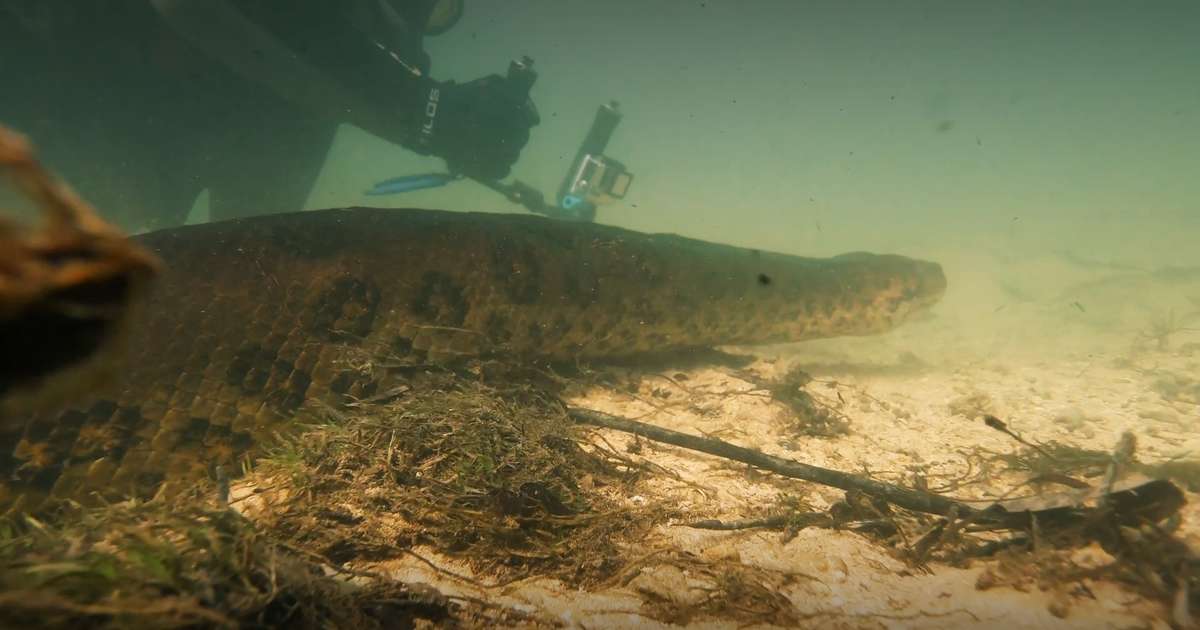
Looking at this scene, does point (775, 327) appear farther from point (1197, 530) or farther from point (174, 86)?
point (174, 86)

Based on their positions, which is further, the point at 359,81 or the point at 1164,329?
the point at 359,81

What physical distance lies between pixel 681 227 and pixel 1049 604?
104 feet

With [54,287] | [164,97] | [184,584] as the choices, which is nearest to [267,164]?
[164,97]

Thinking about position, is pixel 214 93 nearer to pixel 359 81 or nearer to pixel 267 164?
pixel 267 164

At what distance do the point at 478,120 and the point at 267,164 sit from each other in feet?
18.4

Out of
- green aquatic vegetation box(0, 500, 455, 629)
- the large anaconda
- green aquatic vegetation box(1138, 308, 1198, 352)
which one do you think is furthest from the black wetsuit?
green aquatic vegetation box(1138, 308, 1198, 352)

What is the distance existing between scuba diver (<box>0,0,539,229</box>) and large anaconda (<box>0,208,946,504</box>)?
577cm

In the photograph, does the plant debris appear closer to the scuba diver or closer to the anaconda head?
the anaconda head

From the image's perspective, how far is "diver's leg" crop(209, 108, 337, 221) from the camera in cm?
1038

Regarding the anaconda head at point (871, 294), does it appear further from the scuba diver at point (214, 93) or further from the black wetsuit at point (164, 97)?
the black wetsuit at point (164, 97)

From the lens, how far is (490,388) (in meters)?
3.21

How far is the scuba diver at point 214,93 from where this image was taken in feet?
25.7

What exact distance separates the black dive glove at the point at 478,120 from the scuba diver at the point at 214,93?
0.02 metres

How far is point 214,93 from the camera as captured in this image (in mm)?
9516
